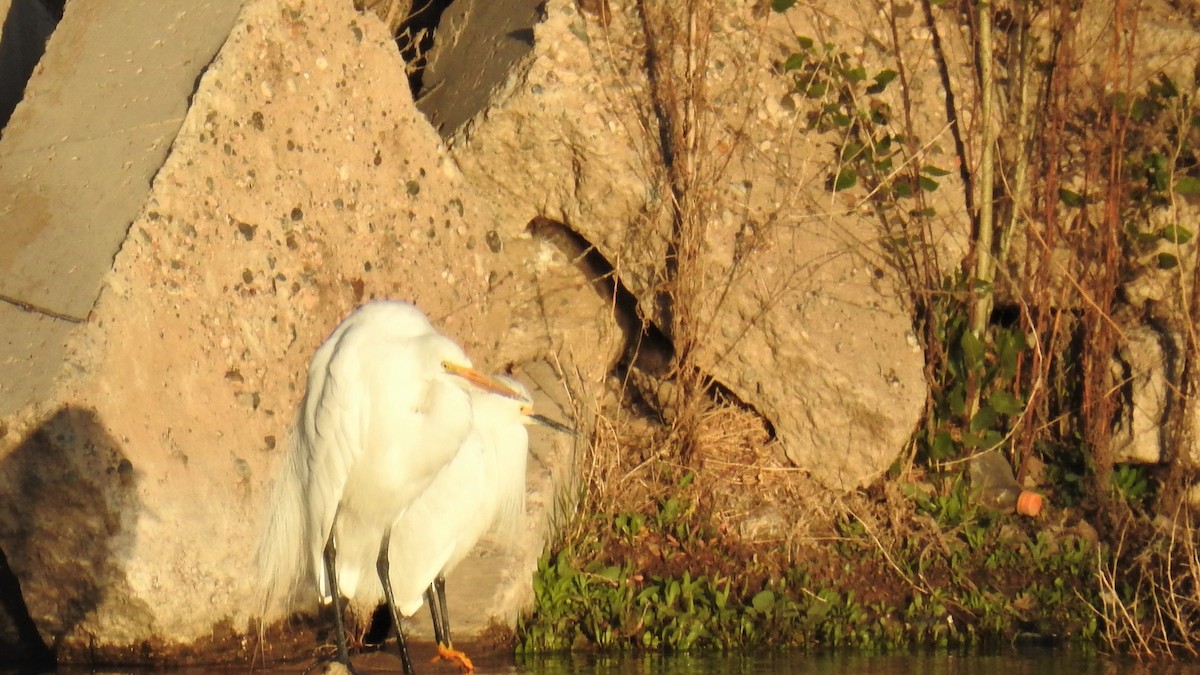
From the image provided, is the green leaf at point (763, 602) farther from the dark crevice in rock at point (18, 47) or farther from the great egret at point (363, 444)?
the dark crevice in rock at point (18, 47)

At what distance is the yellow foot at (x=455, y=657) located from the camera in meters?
5.16

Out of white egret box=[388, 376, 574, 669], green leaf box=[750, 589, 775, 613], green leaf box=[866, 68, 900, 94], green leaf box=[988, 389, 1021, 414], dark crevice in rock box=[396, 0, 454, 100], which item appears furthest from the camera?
dark crevice in rock box=[396, 0, 454, 100]

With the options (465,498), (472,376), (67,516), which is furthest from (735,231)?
(67,516)

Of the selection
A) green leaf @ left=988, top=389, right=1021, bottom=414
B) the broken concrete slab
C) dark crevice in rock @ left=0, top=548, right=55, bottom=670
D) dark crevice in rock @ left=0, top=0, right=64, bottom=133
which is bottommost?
dark crevice in rock @ left=0, top=548, right=55, bottom=670

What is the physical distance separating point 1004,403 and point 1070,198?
0.96 m

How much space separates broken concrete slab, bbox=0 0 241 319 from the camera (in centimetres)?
514

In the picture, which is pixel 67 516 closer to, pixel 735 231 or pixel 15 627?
pixel 15 627

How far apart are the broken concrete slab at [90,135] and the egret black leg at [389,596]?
1236 millimetres

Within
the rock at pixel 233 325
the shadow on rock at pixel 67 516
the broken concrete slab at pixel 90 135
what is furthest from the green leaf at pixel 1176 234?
the shadow on rock at pixel 67 516

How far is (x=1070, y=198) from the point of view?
6691mm

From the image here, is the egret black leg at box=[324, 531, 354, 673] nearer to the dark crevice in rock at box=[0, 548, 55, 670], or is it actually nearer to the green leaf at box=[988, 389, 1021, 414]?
the dark crevice in rock at box=[0, 548, 55, 670]

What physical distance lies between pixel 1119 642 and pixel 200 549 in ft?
10.4

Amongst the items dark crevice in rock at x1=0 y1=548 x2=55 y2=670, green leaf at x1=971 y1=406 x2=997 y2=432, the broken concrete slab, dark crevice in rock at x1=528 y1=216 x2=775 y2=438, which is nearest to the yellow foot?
dark crevice in rock at x1=0 y1=548 x2=55 y2=670

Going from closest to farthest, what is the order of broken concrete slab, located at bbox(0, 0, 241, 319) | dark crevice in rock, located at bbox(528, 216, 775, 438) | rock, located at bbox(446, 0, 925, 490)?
broken concrete slab, located at bbox(0, 0, 241, 319), rock, located at bbox(446, 0, 925, 490), dark crevice in rock, located at bbox(528, 216, 775, 438)
